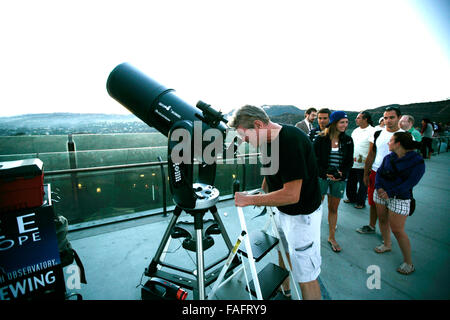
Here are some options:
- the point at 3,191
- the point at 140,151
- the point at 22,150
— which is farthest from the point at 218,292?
the point at 22,150

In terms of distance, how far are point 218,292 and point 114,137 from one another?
896cm

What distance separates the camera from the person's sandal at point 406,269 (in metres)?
2.28

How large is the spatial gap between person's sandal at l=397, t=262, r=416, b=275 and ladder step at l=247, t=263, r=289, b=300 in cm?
163

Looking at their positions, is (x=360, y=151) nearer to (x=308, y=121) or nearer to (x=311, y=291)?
(x=308, y=121)

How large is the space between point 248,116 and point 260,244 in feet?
3.45

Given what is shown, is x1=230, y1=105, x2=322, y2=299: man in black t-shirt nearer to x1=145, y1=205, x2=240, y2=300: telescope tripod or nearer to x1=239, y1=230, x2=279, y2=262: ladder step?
x1=239, y1=230, x2=279, y2=262: ladder step

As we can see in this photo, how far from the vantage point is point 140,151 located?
8.20m

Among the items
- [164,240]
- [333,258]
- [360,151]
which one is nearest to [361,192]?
[360,151]

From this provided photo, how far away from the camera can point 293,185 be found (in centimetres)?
137

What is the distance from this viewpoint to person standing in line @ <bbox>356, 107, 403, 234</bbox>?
2969 mm

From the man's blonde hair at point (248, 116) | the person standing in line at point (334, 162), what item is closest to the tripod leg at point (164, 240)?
the man's blonde hair at point (248, 116)

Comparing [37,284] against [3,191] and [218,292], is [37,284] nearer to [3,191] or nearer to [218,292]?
[3,191]
